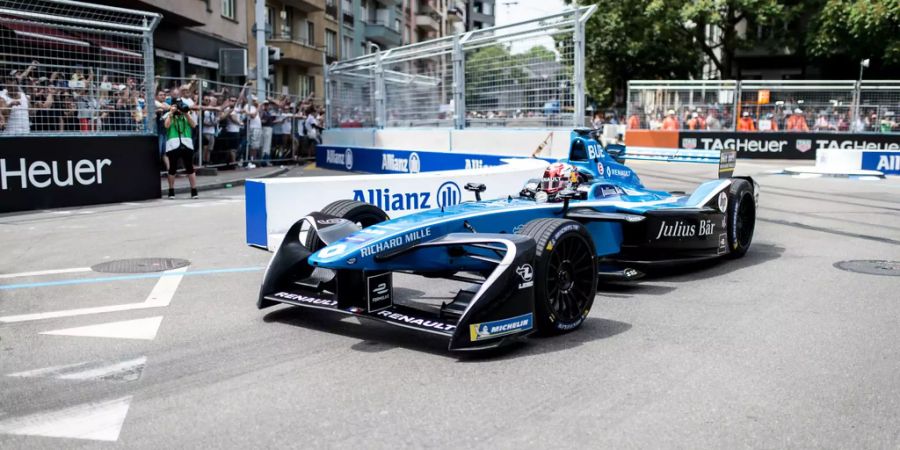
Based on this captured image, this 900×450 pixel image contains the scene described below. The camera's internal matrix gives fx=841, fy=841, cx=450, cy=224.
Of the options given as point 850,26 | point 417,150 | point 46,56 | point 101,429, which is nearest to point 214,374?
point 101,429

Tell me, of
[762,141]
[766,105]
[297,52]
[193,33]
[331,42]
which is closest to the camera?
[766,105]

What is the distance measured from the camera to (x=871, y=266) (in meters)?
8.36

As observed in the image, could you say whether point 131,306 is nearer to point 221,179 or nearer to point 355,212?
point 355,212

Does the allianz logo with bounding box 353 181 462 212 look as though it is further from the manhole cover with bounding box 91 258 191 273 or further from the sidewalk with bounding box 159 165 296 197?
the sidewalk with bounding box 159 165 296 197

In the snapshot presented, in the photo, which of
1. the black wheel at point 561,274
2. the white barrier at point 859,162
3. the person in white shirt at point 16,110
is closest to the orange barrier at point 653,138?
the white barrier at point 859,162

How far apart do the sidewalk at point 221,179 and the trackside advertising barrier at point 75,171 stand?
0.49 meters

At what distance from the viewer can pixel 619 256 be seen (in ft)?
25.6

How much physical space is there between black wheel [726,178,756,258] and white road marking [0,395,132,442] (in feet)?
20.7

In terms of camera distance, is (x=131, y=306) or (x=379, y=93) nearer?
(x=131, y=306)

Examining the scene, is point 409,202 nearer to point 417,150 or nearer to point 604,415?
point 604,415

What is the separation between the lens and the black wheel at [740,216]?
8633mm

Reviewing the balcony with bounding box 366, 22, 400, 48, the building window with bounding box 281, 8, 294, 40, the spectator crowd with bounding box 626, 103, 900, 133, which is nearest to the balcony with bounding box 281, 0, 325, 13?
the building window with bounding box 281, 8, 294, 40

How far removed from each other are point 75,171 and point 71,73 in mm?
1541

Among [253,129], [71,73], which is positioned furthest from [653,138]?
[71,73]
